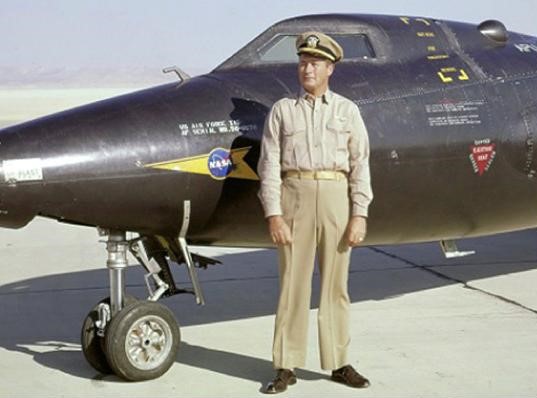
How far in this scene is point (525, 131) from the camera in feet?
27.2

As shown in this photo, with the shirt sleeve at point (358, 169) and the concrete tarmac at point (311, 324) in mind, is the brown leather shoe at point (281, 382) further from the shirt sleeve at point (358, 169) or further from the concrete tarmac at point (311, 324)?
the shirt sleeve at point (358, 169)

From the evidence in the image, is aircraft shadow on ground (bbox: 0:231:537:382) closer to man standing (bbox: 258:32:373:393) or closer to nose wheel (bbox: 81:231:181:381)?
nose wheel (bbox: 81:231:181:381)

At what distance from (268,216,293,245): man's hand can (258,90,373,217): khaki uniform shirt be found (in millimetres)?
49

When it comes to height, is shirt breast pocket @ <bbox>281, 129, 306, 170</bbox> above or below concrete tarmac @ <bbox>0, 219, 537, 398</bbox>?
above

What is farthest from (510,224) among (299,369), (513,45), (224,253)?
(224,253)

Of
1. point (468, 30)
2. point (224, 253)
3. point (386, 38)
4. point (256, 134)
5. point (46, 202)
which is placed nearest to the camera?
point (46, 202)

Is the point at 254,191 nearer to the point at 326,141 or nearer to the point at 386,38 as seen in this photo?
the point at 326,141

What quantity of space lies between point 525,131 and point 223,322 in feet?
9.36

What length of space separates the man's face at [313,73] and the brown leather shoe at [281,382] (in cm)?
177

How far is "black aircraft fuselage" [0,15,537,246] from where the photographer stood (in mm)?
6797

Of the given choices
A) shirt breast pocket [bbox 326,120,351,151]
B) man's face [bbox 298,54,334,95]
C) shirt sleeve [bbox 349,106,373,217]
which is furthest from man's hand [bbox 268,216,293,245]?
man's face [bbox 298,54,334,95]

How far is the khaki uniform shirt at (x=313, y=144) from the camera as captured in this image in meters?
6.79

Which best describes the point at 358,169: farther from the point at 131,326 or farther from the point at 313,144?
the point at 131,326

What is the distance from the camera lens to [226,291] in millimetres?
10461
